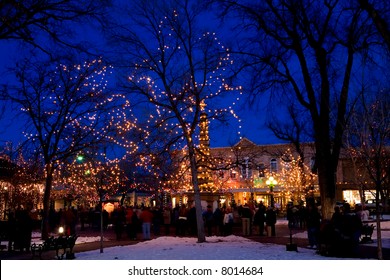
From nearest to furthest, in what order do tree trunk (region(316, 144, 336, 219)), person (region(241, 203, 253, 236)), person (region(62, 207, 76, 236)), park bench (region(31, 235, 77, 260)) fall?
1. park bench (region(31, 235, 77, 260))
2. tree trunk (region(316, 144, 336, 219))
3. person (region(62, 207, 76, 236))
4. person (region(241, 203, 253, 236))

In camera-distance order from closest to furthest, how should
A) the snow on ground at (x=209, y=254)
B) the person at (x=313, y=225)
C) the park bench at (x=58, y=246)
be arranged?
the snow on ground at (x=209, y=254) → the park bench at (x=58, y=246) → the person at (x=313, y=225)

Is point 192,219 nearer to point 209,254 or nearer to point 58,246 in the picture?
point 209,254

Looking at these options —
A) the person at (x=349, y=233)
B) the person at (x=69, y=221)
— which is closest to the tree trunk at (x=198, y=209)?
the person at (x=69, y=221)

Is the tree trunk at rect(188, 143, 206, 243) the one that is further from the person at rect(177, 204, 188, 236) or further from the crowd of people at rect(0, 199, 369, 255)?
the person at rect(177, 204, 188, 236)

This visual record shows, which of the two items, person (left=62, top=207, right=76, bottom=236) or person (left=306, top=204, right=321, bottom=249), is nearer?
person (left=306, top=204, right=321, bottom=249)

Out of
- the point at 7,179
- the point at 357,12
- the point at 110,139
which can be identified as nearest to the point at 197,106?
the point at 110,139

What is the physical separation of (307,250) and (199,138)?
40.3 ft

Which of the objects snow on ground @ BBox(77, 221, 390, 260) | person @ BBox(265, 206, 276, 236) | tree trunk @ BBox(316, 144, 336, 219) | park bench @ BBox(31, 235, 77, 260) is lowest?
snow on ground @ BBox(77, 221, 390, 260)

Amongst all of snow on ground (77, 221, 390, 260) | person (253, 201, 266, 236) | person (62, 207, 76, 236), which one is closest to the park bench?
snow on ground (77, 221, 390, 260)

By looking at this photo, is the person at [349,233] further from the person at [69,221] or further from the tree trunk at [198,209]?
the person at [69,221]

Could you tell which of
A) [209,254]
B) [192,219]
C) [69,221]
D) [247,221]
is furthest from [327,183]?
[69,221]

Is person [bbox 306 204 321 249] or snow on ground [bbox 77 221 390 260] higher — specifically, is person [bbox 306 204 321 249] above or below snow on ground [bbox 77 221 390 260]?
above
